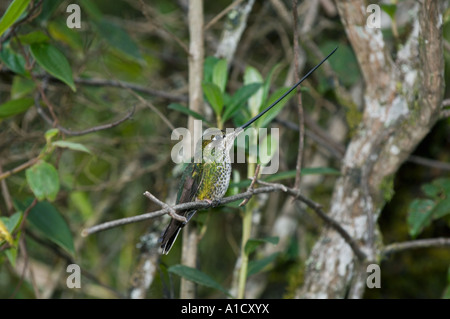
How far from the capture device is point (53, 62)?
2.69 meters

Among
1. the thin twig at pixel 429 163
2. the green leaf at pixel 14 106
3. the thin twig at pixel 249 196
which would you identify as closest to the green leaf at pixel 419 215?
the thin twig at pixel 249 196

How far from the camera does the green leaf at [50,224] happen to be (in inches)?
110

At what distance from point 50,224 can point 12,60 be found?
92 centimetres

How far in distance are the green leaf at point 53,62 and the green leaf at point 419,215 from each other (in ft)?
6.54

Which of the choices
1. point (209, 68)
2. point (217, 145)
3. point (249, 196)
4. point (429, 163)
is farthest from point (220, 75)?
point (429, 163)

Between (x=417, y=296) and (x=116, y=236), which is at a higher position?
(x=116, y=236)

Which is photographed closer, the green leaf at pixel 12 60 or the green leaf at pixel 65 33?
the green leaf at pixel 12 60

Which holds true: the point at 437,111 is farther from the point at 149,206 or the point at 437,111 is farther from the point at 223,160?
the point at 149,206

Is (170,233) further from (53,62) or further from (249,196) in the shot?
(53,62)

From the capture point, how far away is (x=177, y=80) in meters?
4.43

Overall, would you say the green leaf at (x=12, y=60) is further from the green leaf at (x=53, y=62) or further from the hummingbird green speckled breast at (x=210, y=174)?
the hummingbird green speckled breast at (x=210, y=174)

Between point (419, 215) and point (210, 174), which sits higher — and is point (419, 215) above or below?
below

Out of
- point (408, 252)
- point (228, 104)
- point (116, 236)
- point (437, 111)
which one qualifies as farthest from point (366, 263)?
point (116, 236)

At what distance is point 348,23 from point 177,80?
2.05 m
